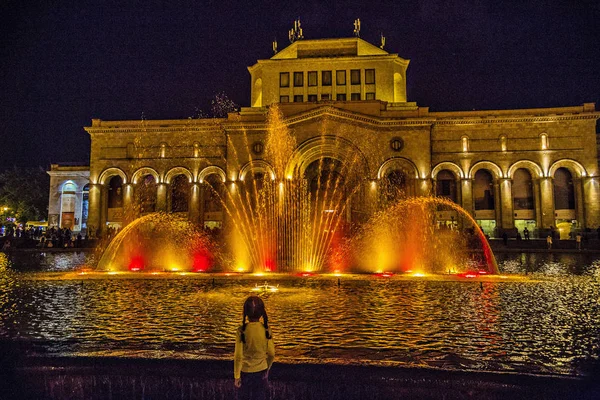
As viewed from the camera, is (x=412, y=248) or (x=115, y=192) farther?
(x=115, y=192)

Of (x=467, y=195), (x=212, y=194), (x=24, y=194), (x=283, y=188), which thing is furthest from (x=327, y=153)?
(x=24, y=194)

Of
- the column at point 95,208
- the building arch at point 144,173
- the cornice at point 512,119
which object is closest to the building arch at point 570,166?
the cornice at point 512,119

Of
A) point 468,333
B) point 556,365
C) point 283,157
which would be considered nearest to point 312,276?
point 468,333

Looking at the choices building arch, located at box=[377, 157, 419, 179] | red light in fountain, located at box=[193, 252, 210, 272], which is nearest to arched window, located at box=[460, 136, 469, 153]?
building arch, located at box=[377, 157, 419, 179]

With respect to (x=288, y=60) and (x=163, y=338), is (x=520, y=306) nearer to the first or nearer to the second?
(x=163, y=338)

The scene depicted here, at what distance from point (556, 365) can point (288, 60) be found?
40.7 m

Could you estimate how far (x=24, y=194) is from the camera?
5553 cm

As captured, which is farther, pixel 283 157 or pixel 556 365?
pixel 283 157

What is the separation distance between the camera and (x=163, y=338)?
22.2 feet

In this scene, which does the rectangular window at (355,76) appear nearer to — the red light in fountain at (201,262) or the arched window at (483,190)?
the arched window at (483,190)

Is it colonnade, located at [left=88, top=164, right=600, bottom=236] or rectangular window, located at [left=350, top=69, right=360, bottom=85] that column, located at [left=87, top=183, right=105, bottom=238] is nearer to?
colonnade, located at [left=88, top=164, right=600, bottom=236]

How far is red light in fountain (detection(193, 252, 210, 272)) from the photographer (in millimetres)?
17819

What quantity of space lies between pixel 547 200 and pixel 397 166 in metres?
12.8

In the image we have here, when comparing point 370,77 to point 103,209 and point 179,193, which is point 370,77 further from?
point 103,209
